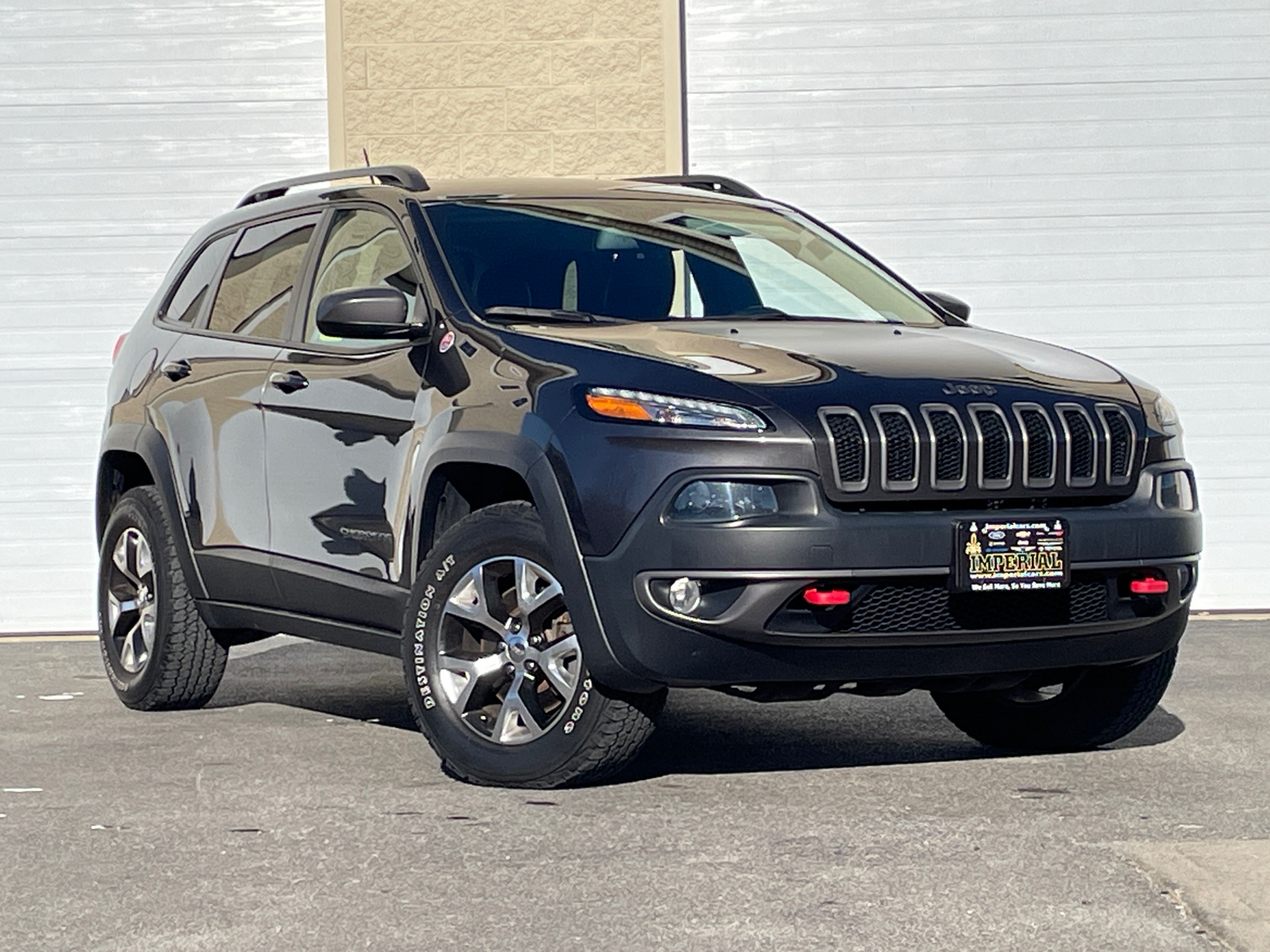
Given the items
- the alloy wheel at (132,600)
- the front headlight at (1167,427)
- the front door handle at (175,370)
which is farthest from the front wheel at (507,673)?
the alloy wheel at (132,600)

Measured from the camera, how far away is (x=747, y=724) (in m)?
7.41

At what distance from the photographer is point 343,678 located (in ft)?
30.1

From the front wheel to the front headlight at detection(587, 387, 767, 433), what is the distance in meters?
0.39

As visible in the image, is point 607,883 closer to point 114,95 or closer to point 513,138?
point 513,138

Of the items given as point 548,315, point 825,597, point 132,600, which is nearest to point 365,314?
point 548,315

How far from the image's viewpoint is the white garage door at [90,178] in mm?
12266

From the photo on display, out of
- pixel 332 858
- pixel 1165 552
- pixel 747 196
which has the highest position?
pixel 747 196

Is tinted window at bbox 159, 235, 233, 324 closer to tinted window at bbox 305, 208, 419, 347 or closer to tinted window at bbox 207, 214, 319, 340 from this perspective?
tinted window at bbox 207, 214, 319, 340

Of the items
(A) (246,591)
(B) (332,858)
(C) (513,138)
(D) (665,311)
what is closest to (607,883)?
(B) (332,858)

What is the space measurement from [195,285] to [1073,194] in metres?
5.74

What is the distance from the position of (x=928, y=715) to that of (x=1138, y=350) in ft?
16.9

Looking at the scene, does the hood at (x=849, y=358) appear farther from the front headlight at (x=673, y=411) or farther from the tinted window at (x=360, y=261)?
the tinted window at (x=360, y=261)

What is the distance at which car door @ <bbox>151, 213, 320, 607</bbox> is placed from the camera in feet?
23.8

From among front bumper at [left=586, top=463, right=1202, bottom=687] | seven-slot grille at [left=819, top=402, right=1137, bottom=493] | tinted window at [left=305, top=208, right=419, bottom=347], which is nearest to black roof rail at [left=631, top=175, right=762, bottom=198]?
tinted window at [left=305, top=208, right=419, bottom=347]
